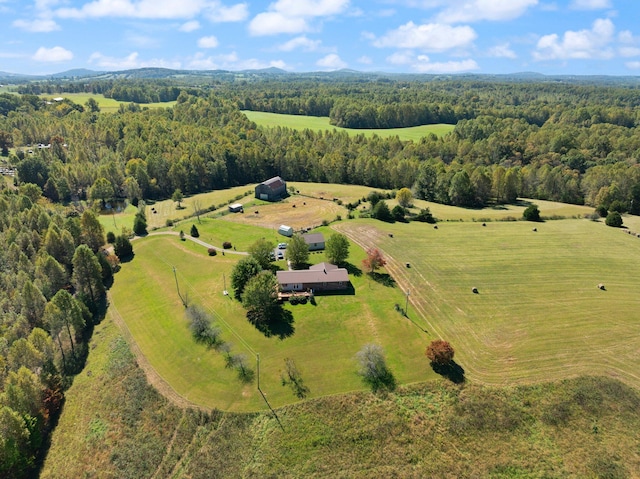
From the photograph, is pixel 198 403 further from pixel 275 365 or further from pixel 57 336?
pixel 57 336

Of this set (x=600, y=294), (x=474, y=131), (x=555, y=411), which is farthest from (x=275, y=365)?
(x=474, y=131)

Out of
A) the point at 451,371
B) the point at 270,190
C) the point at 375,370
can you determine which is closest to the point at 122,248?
the point at 270,190

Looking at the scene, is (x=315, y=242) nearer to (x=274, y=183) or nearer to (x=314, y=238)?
(x=314, y=238)

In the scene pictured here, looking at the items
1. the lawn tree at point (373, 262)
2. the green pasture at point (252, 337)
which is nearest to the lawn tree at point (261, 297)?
the green pasture at point (252, 337)

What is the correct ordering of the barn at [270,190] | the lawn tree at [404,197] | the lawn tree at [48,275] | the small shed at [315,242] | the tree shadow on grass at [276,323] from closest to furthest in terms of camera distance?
the tree shadow on grass at [276,323] < the lawn tree at [48,275] < the small shed at [315,242] < the lawn tree at [404,197] < the barn at [270,190]

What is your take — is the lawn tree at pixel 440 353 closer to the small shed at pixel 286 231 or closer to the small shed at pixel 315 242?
the small shed at pixel 315 242

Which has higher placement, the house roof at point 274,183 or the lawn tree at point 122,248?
the house roof at point 274,183
